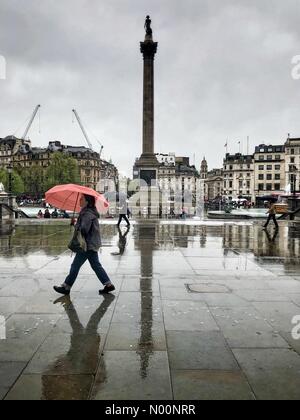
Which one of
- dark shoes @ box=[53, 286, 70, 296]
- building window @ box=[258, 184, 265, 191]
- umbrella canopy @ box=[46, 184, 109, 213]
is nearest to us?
dark shoes @ box=[53, 286, 70, 296]

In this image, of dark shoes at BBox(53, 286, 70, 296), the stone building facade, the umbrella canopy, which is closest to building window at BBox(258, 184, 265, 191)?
the stone building facade

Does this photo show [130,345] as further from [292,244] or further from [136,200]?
[136,200]

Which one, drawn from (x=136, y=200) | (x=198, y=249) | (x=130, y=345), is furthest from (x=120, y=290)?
(x=136, y=200)

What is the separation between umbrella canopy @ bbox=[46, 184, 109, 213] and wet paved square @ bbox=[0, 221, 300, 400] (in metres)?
1.58

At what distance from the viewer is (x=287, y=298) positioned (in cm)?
664

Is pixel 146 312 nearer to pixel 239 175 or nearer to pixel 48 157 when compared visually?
pixel 239 175

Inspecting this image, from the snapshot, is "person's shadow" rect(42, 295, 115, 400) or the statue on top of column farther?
the statue on top of column

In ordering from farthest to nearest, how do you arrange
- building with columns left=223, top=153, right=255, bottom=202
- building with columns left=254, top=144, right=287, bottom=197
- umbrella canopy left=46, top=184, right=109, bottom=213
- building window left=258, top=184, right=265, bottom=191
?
building with columns left=223, top=153, right=255, bottom=202 → building window left=258, top=184, right=265, bottom=191 → building with columns left=254, top=144, right=287, bottom=197 → umbrella canopy left=46, top=184, right=109, bottom=213

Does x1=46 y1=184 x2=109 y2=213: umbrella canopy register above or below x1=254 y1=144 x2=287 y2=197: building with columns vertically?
below

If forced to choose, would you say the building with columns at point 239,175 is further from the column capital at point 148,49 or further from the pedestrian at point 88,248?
the pedestrian at point 88,248

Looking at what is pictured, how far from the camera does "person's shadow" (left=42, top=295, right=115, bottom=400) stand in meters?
3.43

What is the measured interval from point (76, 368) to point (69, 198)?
4.43 meters

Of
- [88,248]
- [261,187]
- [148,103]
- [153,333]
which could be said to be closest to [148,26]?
[148,103]

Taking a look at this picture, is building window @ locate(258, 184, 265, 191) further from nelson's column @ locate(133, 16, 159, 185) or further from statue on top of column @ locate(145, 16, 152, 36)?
nelson's column @ locate(133, 16, 159, 185)
